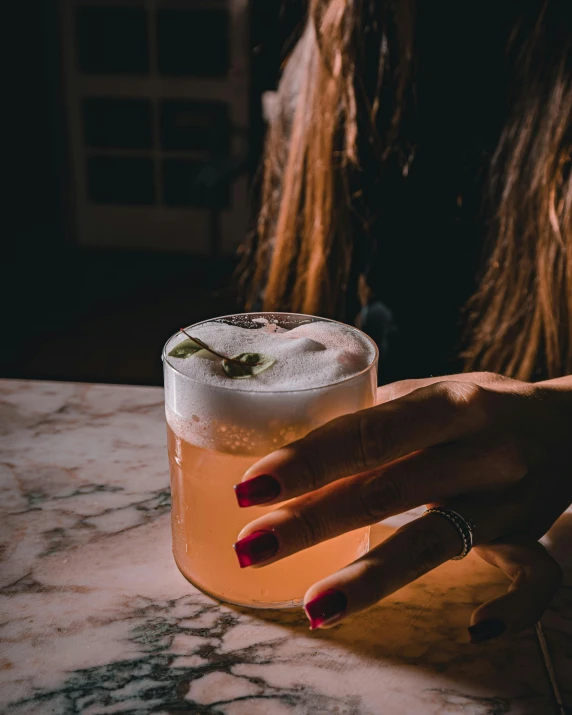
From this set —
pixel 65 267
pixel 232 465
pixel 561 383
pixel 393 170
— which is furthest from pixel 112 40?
pixel 232 465

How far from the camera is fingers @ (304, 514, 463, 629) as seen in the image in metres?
0.48

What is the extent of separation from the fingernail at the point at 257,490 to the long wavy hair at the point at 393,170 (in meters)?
0.80

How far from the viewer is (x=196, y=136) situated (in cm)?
434

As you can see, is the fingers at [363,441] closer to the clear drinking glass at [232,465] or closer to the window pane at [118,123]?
the clear drinking glass at [232,465]

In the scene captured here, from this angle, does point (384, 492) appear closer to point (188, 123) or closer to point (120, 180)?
point (188, 123)

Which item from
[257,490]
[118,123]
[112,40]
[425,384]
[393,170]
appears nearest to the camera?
[257,490]

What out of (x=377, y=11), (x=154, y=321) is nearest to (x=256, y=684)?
(x=377, y=11)

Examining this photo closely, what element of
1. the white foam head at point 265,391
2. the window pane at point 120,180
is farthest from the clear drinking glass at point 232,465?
the window pane at point 120,180

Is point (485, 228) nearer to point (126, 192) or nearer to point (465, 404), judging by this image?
point (465, 404)

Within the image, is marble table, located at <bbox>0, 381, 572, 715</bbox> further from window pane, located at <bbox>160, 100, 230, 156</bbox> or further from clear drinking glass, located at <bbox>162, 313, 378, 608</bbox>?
window pane, located at <bbox>160, 100, 230, 156</bbox>

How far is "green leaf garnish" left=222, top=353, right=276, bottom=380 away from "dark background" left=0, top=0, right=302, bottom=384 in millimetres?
2447

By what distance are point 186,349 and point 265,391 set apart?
Result: 10cm

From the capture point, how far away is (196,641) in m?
0.52

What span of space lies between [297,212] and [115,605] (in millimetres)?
890
